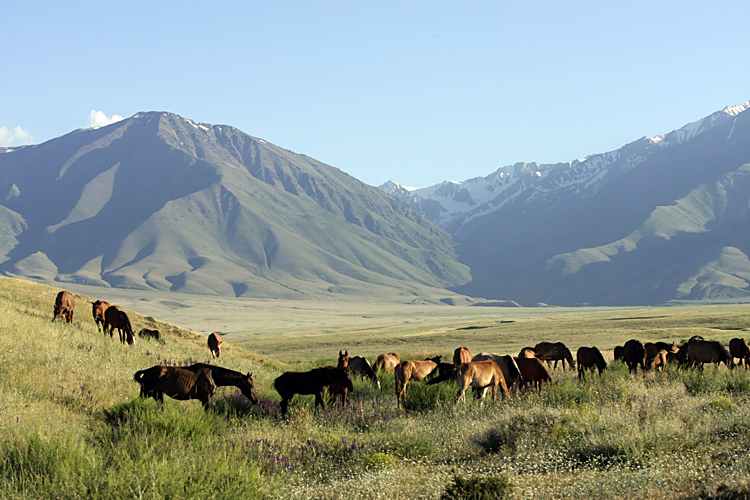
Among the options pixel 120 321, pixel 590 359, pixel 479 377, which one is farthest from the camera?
pixel 120 321

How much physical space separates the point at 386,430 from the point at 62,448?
560 cm

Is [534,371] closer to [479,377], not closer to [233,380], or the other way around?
[479,377]

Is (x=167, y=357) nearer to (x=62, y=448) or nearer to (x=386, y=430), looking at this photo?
(x=386, y=430)

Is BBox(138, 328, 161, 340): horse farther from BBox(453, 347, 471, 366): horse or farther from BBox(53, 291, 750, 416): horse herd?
BBox(453, 347, 471, 366): horse

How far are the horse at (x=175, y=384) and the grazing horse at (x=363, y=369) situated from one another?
6353mm

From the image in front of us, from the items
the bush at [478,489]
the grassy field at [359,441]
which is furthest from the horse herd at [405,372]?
the bush at [478,489]

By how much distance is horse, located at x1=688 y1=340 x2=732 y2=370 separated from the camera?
20.2 metres

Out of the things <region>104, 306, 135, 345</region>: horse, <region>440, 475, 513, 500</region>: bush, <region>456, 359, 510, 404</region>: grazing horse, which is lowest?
<region>440, 475, 513, 500</region>: bush

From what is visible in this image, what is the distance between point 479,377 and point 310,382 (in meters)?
3.60

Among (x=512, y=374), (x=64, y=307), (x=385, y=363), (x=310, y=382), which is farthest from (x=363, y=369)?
(x=64, y=307)

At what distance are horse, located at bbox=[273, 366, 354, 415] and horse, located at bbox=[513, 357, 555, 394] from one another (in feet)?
16.5

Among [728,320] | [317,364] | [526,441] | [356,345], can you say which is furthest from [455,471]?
[728,320]

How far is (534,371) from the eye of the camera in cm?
1577

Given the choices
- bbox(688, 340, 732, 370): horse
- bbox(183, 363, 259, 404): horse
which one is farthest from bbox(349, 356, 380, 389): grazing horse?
bbox(688, 340, 732, 370): horse
